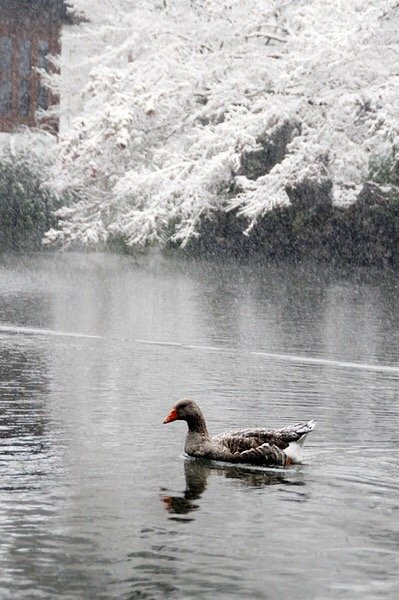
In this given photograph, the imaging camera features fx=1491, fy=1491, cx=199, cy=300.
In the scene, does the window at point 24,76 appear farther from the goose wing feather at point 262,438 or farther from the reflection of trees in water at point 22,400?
the goose wing feather at point 262,438

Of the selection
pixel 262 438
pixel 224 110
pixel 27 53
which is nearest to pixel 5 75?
pixel 27 53

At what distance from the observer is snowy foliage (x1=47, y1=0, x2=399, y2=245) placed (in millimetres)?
32156

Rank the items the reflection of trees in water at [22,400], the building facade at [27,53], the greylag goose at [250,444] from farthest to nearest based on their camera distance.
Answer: the building facade at [27,53] → the reflection of trees in water at [22,400] → the greylag goose at [250,444]

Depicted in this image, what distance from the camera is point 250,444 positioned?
10500 millimetres

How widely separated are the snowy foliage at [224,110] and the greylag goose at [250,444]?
2014 centimetres

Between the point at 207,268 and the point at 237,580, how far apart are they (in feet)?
101

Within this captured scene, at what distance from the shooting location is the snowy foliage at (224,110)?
3216 centimetres

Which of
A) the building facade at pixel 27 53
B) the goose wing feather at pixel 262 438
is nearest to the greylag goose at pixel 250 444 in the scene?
the goose wing feather at pixel 262 438

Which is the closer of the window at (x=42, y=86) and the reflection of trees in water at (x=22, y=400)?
the reflection of trees in water at (x=22, y=400)

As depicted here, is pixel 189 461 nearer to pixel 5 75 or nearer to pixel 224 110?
pixel 224 110

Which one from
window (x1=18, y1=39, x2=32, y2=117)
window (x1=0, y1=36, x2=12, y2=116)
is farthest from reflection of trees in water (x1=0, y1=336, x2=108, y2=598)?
window (x1=0, y1=36, x2=12, y2=116)

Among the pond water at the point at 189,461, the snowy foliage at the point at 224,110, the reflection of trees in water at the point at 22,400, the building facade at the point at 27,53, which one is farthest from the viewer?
the building facade at the point at 27,53

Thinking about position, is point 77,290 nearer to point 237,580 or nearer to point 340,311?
→ point 340,311

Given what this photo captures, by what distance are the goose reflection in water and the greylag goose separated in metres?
0.08
